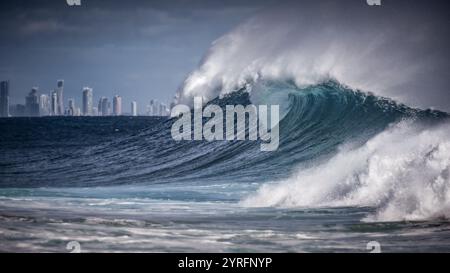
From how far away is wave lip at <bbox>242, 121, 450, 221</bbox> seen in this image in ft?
29.6

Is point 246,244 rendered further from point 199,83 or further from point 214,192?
point 199,83

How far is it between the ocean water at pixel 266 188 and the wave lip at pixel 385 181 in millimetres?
21

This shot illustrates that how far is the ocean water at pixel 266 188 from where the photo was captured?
7.61 metres

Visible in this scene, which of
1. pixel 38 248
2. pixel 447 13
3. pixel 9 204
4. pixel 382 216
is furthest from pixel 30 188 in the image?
pixel 447 13

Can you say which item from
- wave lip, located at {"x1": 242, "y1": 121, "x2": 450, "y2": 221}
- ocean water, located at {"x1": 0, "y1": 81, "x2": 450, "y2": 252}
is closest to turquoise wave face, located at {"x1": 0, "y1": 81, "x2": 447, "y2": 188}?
ocean water, located at {"x1": 0, "y1": 81, "x2": 450, "y2": 252}

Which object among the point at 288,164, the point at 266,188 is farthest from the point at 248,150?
the point at 266,188

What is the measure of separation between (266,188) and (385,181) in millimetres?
2051

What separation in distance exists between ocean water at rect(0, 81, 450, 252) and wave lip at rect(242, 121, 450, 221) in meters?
0.02

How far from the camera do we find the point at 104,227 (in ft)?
26.6

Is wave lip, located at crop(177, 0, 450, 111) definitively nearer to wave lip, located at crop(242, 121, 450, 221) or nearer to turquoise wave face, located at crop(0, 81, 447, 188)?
turquoise wave face, located at crop(0, 81, 447, 188)

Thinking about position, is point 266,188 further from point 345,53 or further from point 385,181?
point 345,53

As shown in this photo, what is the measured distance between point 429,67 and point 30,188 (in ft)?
29.0

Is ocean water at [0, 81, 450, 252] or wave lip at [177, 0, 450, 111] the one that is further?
wave lip at [177, 0, 450, 111]

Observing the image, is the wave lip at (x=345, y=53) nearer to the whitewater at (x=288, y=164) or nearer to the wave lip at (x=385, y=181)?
the whitewater at (x=288, y=164)
